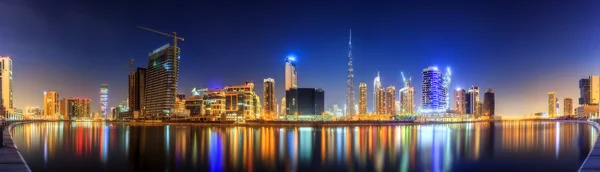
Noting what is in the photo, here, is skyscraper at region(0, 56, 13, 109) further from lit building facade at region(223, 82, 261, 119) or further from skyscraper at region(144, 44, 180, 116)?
lit building facade at region(223, 82, 261, 119)

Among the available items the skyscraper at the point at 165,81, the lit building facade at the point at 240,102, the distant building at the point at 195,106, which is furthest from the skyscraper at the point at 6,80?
the lit building facade at the point at 240,102

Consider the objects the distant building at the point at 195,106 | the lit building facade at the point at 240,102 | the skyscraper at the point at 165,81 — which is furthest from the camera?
the distant building at the point at 195,106

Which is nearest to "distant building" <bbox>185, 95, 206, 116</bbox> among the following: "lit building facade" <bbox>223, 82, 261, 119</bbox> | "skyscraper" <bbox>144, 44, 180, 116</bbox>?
"skyscraper" <bbox>144, 44, 180, 116</bbox>

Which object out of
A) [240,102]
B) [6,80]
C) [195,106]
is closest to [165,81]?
[195,106]

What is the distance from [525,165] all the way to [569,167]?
2707 mm

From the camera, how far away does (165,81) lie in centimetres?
18438

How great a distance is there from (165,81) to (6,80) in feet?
201

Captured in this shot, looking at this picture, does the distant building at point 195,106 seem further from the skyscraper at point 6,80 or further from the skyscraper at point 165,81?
the skyscraper at point 6,80

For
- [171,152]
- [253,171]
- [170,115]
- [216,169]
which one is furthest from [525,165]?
[170,115]

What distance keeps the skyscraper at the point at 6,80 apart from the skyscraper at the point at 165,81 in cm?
5647

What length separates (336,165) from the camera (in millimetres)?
26781

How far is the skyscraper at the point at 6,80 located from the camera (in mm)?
159375

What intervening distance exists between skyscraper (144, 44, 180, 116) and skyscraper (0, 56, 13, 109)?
56.5 metres

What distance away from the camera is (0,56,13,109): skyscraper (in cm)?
15938
